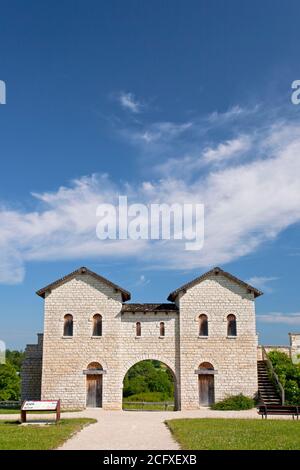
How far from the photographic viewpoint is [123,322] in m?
30.1

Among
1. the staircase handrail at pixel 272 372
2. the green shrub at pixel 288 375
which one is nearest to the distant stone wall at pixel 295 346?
the green shrub at pixel 288 375

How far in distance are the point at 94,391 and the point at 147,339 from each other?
4190mm

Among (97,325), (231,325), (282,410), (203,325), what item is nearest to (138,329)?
(97,325)

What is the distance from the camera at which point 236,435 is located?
15.1 m

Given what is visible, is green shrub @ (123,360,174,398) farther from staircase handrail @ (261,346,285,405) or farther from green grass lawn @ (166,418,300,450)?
green grass lawn @ (166,418,300,450)

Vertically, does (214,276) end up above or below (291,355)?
above

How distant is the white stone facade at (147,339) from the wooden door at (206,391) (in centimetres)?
29

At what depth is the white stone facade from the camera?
29.1 meters

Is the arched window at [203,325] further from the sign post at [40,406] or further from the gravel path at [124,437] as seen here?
the sign post at [40,406]

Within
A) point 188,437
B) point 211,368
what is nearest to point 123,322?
point 211,368
